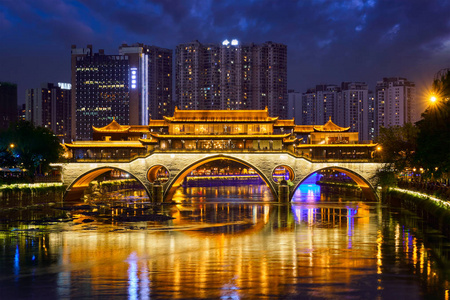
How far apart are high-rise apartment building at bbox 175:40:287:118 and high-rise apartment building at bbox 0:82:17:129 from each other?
52.6m

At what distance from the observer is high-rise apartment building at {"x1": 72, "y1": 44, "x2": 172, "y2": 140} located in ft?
558

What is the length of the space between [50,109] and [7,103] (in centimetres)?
3890

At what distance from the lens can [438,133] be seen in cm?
3800

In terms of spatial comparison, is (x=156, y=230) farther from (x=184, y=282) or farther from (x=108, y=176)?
(x=108, y=176)

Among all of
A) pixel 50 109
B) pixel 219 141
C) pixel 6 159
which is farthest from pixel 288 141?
pixel 50 109

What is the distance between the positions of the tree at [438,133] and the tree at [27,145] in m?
45.8

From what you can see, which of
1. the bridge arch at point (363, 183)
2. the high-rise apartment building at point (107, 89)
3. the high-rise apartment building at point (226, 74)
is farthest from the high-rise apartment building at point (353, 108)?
the bridge arch at point (363, 183)

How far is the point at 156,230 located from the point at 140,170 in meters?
25.2

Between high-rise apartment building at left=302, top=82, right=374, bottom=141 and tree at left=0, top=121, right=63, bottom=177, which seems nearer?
tree at left=0, top=121, right=63, bottom=177

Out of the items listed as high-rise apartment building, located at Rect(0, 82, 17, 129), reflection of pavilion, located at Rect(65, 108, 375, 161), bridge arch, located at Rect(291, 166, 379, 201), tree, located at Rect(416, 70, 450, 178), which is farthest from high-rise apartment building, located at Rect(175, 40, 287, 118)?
tree, located at Rect(416, 70, 450, 178)

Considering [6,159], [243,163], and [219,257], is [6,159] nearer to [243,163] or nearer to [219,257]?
[243,163]

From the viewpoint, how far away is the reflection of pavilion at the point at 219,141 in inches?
2635

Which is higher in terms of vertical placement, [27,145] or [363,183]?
[27,145]

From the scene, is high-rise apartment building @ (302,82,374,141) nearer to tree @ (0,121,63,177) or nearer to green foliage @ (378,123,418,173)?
green foliage @ (378,123,418,173)
